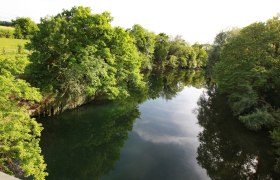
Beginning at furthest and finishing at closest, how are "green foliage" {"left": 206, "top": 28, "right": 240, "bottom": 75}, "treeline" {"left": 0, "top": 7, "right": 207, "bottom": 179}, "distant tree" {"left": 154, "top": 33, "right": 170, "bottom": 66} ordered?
1. "distant tree" {"left": 154, "top": 33, "right": 170, "bottom": 66}
2. "green foliage" {"left": 206, "top": 28, "right": 240, "bottom": 75}
3. "treeline" {"left": 0, "top": 7, "right": 207, "bottom": 179}

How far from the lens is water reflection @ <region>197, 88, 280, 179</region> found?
23.4 metres

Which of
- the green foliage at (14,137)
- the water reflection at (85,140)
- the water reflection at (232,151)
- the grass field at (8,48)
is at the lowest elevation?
the water reflection at (85,140)

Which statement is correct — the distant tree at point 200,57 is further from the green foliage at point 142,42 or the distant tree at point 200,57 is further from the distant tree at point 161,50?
the green foliage at point 142,42

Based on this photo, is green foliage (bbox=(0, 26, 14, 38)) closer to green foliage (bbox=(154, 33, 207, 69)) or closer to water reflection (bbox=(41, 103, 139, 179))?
green foliage (bbox=(154, 33, 207, 69))

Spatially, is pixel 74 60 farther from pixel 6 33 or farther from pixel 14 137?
pixel 6 33

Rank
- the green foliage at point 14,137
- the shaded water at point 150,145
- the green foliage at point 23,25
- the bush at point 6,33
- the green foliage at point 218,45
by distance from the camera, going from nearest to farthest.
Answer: the green foliage at point 14,137
the shaded water at point 150,145
the green foliage at point 218,45
the bush at point 6,33
the green foliage at point 23,25

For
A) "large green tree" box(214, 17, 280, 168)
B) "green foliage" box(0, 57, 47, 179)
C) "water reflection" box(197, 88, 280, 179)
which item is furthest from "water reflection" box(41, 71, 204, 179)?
"large green tree" box(214, 17, 280, 168)

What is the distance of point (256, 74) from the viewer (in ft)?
106

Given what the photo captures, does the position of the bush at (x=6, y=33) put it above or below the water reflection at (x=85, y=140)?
above

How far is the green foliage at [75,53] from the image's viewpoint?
33.6m

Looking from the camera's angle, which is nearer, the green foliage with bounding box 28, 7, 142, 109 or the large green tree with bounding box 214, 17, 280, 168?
the large green tree with bounding box 214, 17, 280, 168

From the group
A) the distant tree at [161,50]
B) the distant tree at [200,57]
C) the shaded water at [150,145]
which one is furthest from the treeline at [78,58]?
the distant tree at [200,57]

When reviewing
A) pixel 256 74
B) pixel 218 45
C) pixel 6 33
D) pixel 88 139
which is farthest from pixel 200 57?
pixel 88 139

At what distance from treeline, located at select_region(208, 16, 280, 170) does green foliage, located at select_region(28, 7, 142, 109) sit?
16211 millimetres
